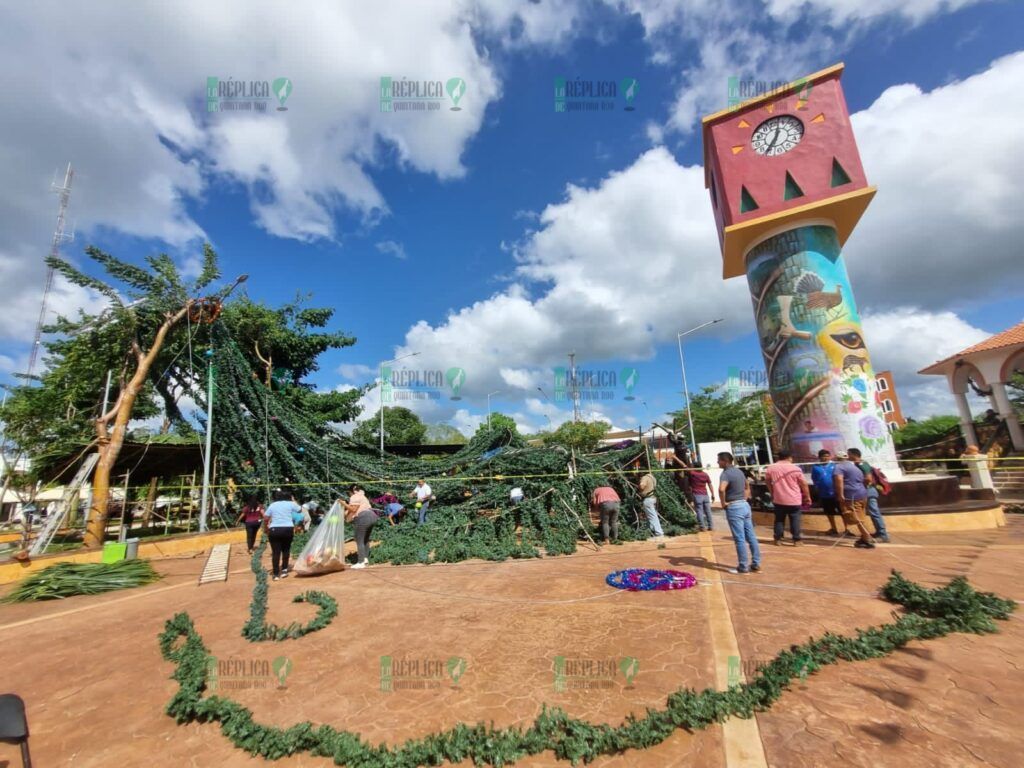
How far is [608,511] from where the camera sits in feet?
31.7

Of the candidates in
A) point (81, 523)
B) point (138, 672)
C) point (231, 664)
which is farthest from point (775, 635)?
point (81, 523)

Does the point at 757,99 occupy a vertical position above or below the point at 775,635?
above

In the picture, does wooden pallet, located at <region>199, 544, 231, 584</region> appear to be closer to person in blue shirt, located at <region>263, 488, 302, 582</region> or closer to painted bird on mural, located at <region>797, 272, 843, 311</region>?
person in blue shirt, located at <region>263, 488, 302, 582</region>

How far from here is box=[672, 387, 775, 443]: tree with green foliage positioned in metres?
33.1

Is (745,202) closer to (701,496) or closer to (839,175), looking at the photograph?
(839,175)

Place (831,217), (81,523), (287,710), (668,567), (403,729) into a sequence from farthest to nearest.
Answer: (831,217), (81,523), (668,567), (287,710), (403,729)

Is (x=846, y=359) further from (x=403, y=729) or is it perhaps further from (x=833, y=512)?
(x=403, y=729)

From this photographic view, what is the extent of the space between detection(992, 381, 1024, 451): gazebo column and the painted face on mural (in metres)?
12.3

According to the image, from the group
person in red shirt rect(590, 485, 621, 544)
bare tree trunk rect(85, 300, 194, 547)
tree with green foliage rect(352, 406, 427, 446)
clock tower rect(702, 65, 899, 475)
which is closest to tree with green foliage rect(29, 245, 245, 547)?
bare tree trunk rect(85, 300, 194, 547)

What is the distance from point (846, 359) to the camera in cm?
1278

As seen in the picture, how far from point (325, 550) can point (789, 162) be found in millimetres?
17137

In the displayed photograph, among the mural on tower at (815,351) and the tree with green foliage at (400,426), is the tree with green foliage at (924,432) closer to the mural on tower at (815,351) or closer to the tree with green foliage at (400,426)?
the mural on tower at (815,351)

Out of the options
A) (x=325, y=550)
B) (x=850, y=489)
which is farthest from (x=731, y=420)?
(x=325, y=550)

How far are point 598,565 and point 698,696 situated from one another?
4584 mm
